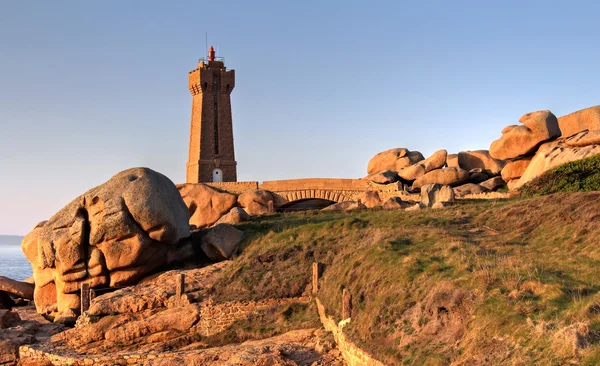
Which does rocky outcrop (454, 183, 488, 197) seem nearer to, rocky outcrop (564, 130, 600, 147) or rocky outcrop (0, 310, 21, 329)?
rocky outcrop (564, 130, 600, 147)

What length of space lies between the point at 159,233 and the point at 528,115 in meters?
25.6

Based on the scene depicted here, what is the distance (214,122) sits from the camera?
55062mm

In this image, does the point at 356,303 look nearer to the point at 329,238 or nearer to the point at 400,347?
the point at 400,347

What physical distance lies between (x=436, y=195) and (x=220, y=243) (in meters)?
12.9

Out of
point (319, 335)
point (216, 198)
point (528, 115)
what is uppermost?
point (528, 115)

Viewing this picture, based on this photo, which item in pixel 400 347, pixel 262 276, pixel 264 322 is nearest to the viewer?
pixel 400 347

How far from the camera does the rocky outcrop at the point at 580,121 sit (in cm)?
4206

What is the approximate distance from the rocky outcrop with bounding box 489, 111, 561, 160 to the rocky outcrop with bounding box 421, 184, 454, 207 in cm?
770

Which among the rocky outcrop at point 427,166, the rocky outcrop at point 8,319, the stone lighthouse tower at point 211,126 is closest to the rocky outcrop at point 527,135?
the rocky outcrop at point 427,166

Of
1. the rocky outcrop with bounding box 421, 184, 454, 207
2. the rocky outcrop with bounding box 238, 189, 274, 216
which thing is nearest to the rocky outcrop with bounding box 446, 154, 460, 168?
the rocky outcrop with bounding box 421, 184, 454, 207

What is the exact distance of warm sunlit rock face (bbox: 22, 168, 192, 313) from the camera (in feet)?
91.6

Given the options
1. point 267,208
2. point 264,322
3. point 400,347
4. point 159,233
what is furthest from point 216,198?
point 400,347

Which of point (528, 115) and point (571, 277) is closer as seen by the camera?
point (571, 277)

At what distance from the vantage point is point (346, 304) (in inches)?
702
